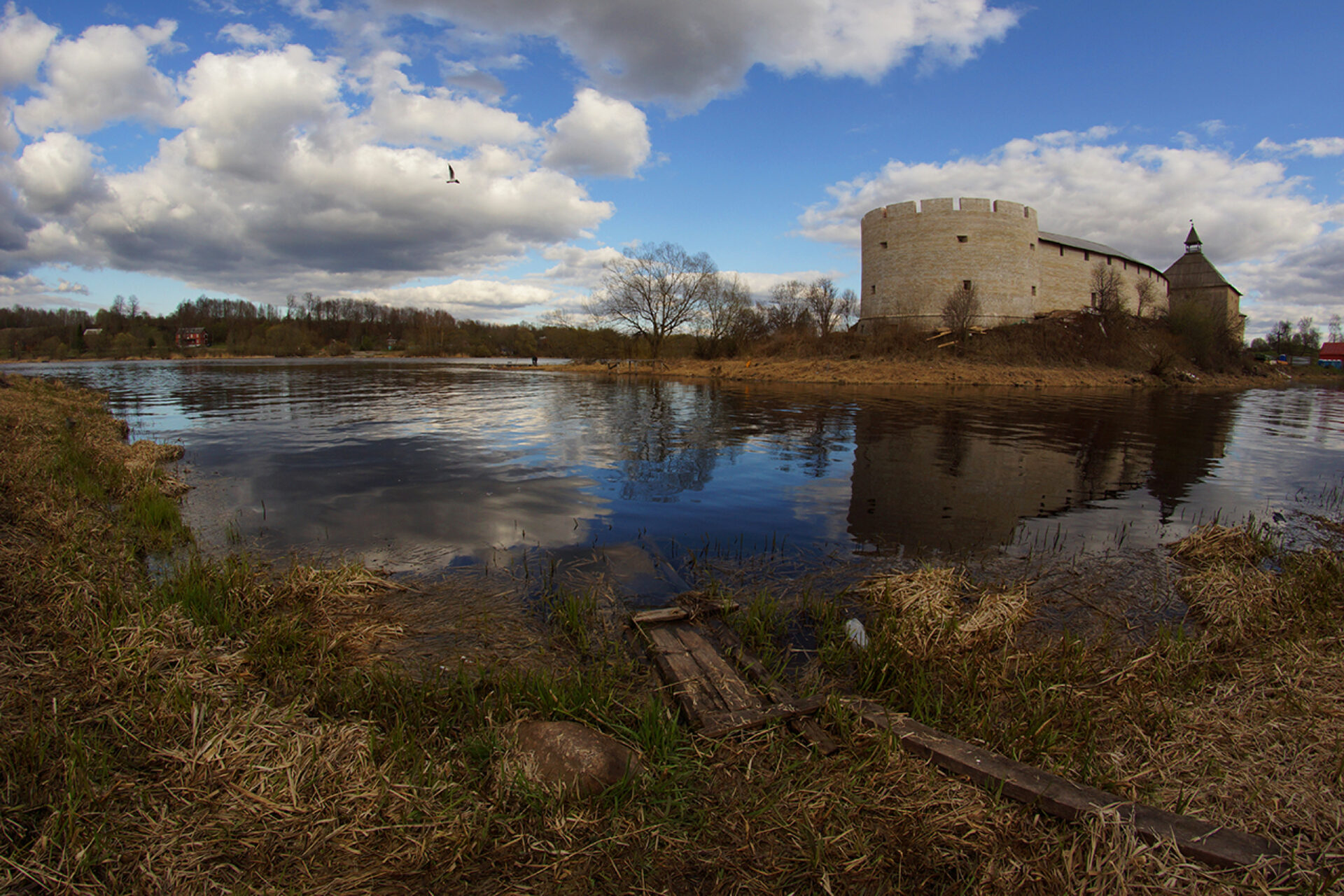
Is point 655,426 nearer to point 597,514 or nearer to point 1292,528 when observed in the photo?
point 597,514

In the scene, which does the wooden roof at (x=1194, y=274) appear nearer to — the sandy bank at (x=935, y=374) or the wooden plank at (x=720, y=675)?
the sandy bank at (x=935, y=374)

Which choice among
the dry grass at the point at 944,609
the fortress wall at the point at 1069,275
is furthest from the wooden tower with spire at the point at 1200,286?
the dry grass at the point at 944,609

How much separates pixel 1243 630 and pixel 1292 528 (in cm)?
467

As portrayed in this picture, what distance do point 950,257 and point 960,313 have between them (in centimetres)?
487

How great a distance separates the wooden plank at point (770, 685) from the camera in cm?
323

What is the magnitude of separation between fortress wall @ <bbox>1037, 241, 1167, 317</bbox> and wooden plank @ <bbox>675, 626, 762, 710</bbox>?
52.0 m

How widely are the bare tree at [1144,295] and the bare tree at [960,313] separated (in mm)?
25547

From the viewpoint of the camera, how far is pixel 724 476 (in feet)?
34.6

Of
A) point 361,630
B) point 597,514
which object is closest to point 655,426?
point 597,514

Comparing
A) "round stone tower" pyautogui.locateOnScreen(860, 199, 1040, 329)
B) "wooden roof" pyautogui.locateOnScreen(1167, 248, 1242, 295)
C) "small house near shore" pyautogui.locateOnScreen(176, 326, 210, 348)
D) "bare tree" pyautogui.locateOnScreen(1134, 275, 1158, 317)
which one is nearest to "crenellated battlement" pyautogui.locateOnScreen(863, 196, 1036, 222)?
"round stone tower" pyautogui.locateOnScreen(860, 199, 1040, 329)

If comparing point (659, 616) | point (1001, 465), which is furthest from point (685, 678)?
point (1001, 465)

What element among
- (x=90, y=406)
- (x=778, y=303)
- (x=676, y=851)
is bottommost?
(x=676, y=851)

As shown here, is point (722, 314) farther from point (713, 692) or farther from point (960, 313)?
point (713, 692)

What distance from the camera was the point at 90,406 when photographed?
17.6 metres
